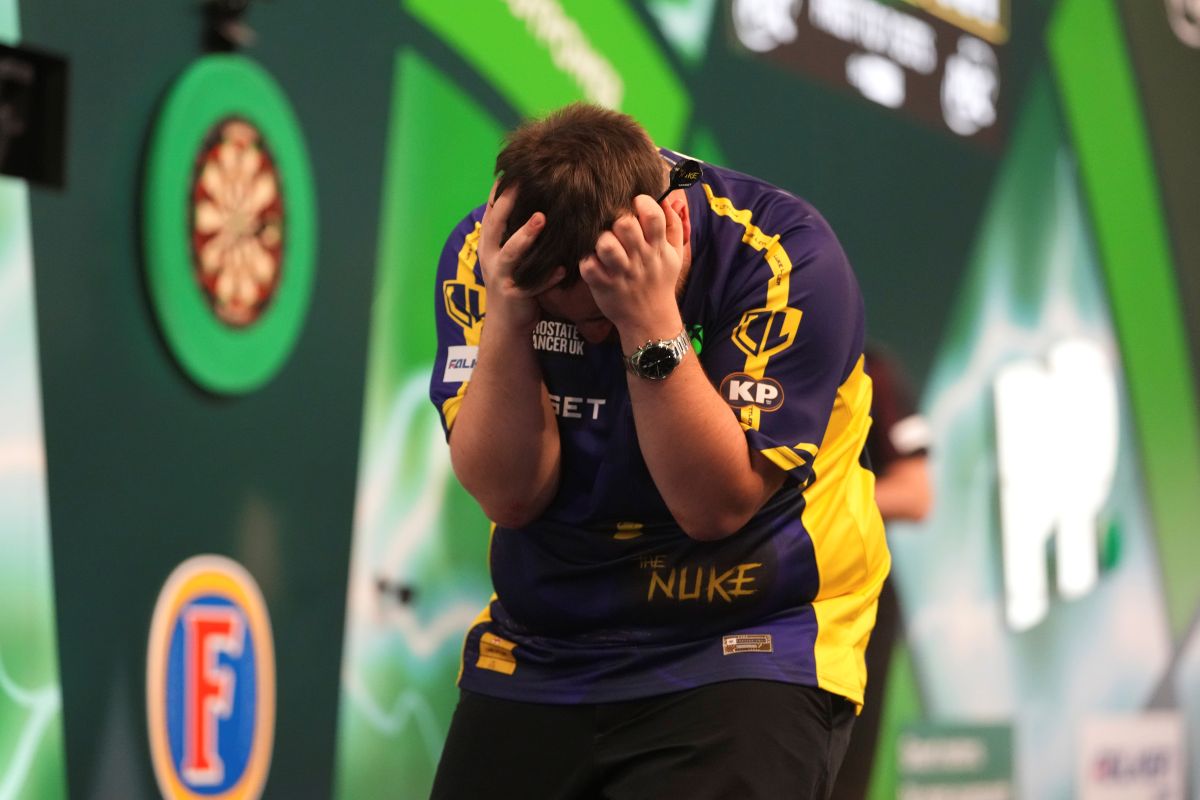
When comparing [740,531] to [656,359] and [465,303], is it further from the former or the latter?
[465,303]

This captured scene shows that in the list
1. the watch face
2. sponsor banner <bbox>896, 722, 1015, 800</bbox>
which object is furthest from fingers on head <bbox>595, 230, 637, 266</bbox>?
sponsor banner <bbox>896, 722, 1015, 800</bbox>

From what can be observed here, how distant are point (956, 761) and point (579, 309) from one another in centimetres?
342

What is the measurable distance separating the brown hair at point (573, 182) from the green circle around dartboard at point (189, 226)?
1.28 metres

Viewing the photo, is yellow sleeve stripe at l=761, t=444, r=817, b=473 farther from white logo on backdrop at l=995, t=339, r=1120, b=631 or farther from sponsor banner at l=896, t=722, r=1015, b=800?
white logo on backdrop at l=995, t=339, r=1120, b=631

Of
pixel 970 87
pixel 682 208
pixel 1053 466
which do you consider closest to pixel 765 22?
pixel 970 87

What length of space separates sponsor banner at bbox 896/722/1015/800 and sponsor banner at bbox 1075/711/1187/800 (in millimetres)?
410

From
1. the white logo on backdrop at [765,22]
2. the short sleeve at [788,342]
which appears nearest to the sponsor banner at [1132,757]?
the white logo on backdrop at [765,22]

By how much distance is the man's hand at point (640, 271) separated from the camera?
1.55 metres

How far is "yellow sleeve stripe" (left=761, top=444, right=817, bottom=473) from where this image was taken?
5.37 ft

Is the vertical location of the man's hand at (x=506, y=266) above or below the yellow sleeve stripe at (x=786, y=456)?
above

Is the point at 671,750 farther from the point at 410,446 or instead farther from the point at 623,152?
the point at 410,446

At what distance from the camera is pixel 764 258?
5.63ft

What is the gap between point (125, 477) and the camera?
268 cm

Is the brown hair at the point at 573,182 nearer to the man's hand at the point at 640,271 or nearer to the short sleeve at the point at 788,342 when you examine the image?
the man's hand at the point at 640,271
